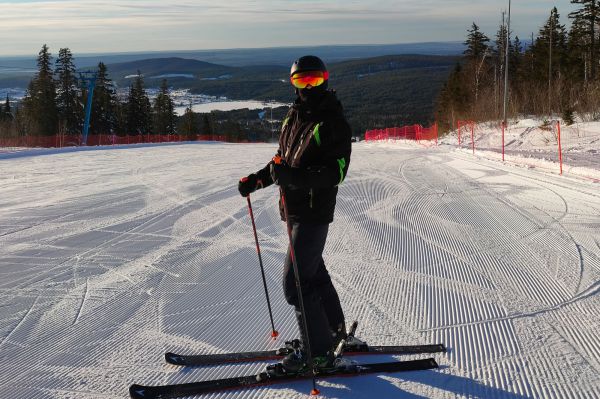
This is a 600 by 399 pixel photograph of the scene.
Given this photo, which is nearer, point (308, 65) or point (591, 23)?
point (308, 65)

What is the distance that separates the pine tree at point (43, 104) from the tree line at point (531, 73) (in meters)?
39.2

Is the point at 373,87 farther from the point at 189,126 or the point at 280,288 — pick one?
the point at 280,288

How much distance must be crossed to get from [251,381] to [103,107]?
63.6 m

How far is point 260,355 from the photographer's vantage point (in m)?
4.09

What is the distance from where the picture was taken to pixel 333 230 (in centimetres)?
823

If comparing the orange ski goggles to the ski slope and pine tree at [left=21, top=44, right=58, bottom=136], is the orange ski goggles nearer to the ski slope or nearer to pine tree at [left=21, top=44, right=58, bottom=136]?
the ski slope

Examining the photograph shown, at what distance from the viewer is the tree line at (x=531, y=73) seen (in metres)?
30.5

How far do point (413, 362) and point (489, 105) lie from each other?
33.3 meters

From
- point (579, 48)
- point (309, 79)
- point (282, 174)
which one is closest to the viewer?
point (282, 174)

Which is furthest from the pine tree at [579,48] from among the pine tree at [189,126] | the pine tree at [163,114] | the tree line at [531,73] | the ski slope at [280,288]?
the pine tree at [163,114]

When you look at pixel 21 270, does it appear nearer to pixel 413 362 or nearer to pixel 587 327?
pixel 413 362

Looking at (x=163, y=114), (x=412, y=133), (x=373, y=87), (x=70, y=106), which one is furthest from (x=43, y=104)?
(x=373, y=87)

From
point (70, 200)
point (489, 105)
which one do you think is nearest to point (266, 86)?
point (489, 105)

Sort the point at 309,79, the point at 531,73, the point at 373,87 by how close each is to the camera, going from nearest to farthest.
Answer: the point at 309,79 → the point at 531,73 → the point at 373,87
